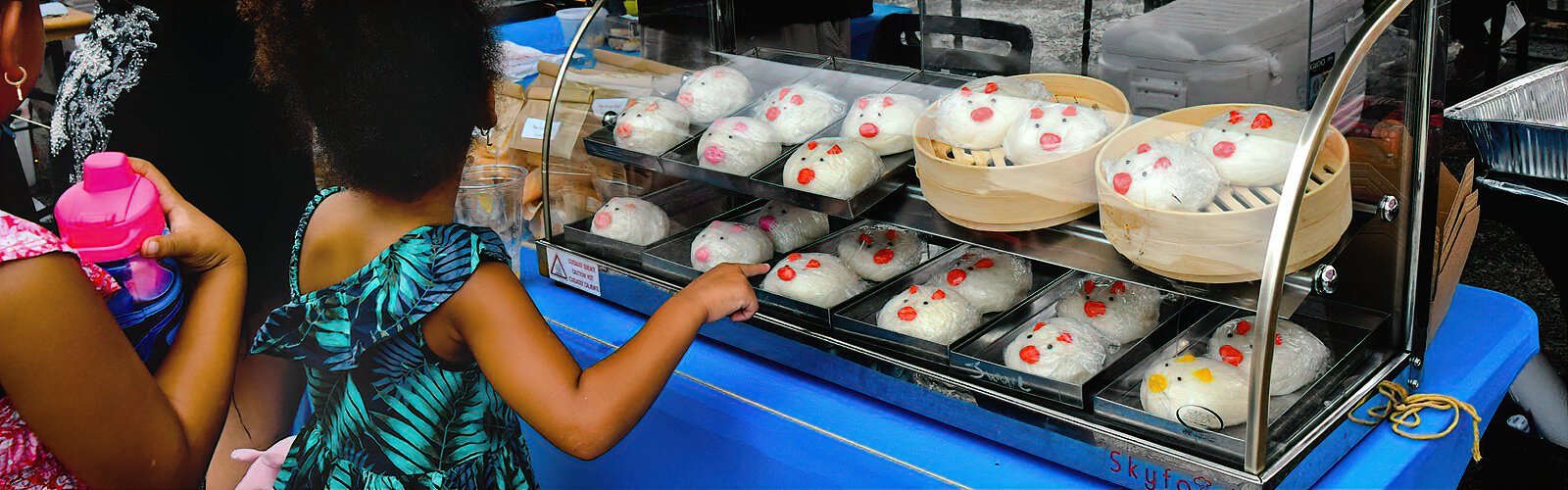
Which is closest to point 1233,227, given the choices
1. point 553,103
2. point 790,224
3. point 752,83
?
point 790,224

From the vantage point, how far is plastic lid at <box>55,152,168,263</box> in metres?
1.47

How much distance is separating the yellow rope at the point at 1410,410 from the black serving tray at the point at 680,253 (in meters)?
1.07

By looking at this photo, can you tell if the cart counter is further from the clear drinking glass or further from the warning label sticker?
the clear drinking glass

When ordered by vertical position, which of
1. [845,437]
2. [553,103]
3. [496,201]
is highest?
[553,103]

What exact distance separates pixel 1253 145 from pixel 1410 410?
1.77ft

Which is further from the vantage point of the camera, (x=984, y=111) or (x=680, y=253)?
(x=680, y=253)

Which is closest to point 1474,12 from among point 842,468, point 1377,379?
point 1377,379

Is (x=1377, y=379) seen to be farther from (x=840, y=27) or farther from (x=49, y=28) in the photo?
(x=49, y=28)

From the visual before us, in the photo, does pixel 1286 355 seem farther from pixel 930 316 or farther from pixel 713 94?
pixel 713 94

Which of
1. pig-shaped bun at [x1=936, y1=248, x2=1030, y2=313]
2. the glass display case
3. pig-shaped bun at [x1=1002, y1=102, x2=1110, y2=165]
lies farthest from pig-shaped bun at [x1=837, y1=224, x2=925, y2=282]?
pig-shaped bun at [x1=1002, y1=102, x2=1110, y2=165]

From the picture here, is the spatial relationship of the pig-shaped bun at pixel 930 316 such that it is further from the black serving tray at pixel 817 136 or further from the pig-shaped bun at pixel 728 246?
the pig-shaped bun at pixel 728 246

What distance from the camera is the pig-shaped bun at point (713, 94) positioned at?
2.25 m

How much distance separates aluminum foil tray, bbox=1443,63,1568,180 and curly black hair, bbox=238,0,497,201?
171 centimetres

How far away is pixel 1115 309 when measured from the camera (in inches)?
71.5
